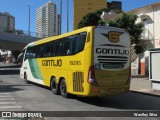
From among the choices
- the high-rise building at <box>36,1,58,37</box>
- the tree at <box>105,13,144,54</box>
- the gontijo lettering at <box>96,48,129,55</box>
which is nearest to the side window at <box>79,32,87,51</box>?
the gontijo lettering at <box>96,48,129,55</box>

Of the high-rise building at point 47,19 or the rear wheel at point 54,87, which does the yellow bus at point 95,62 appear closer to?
the rear wheel at point 54,87

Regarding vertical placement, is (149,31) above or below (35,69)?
above

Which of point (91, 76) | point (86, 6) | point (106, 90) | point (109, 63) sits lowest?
point (106, 90)

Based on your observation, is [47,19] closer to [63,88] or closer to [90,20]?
[90,20]

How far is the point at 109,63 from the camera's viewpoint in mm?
13211

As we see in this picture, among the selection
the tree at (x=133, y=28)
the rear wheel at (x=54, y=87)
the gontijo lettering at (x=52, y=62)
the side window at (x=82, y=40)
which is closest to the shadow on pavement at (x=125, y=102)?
the rear wheel at (x=54, y=87)

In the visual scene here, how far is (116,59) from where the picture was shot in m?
13.4

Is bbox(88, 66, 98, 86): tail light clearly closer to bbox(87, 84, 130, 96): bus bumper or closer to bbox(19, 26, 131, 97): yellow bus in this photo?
bbox(19, 26, 131, 97): yellow bus

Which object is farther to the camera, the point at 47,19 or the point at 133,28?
the point at 47,19

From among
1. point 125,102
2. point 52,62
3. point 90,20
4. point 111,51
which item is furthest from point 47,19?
point 111,51

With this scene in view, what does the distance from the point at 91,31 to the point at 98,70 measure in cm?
158

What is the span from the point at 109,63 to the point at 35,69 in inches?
330

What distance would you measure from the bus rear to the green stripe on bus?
693 cm

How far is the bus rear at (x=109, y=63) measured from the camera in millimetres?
12867
